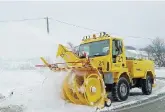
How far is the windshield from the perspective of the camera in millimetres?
11898

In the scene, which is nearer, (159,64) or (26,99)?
(26,99)

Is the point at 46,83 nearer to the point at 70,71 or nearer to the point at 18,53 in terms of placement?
the point at 70,71

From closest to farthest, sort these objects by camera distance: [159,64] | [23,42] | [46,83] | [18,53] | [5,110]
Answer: [5,110] < [46,83] < [23,42] < [18,53] < [159,64]

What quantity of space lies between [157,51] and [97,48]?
2866 inches

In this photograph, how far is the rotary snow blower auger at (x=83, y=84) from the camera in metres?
10.5

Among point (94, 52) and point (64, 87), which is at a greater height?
point (94, 52)

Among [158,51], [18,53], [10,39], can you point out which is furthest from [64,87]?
[158,51]

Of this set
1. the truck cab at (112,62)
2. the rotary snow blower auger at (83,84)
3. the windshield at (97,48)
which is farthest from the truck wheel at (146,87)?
the rotary snow blower auger at (83,84)

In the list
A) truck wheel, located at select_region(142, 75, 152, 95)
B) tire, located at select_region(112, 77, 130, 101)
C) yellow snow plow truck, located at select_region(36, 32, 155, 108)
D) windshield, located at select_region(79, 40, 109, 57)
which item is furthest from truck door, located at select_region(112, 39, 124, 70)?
truck wheel, located at select_region(142, 75, 152, 95)

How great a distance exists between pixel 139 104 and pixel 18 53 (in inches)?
611

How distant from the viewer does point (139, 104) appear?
37.1 feet

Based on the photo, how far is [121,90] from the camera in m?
12.2

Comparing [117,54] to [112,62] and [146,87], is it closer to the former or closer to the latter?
[112,62]

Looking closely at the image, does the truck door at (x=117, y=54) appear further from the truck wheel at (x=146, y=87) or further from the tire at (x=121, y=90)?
the truck wheel at (x=146, y=87)
